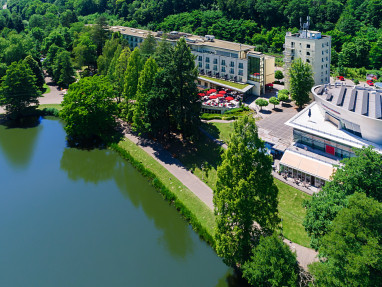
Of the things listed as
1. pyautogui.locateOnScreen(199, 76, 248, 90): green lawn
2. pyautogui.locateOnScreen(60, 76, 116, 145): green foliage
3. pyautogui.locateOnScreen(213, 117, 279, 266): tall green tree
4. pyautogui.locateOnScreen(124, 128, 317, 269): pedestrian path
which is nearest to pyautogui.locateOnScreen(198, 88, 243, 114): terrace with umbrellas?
pyautogui.locateOnScreen(199, 76, 248, 90): green lawn

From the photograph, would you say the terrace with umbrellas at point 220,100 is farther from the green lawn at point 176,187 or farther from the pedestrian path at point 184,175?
the green lawn at point 176,187

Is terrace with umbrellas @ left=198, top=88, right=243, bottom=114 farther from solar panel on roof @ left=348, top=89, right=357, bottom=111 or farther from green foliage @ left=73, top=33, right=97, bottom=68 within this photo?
green foliage @ left=73, top=33, right=97, bottom=68

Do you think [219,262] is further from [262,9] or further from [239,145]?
[262,9]

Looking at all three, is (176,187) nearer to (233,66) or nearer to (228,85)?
(228,85)

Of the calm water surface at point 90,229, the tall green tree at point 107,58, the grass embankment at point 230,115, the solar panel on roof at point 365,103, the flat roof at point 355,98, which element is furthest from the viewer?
the tall green tree at point 107,58

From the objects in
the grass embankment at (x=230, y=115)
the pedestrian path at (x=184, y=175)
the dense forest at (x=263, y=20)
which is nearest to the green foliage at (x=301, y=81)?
the grass embankment at (x=230, y=115)

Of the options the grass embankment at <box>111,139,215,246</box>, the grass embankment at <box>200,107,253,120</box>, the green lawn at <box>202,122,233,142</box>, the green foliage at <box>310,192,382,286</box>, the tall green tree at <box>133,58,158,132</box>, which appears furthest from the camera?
the grass embankment at <box>200,107,253,120</box>
